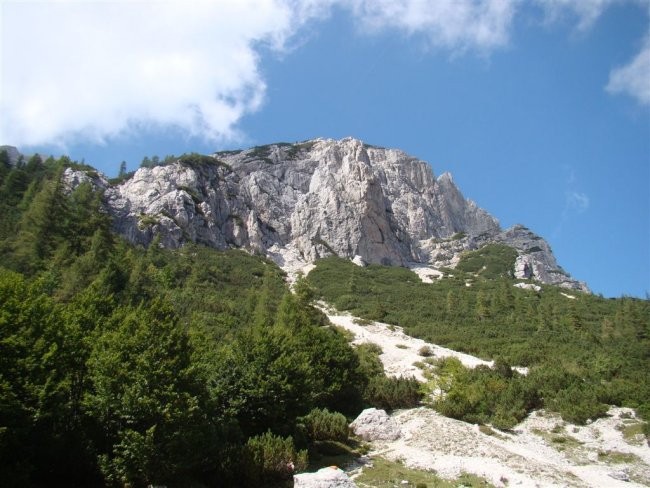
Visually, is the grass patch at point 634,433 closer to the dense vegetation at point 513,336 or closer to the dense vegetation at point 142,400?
the dense vegetation at point 513,336

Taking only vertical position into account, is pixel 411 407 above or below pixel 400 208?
below

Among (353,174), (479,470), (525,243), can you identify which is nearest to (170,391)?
(479,470)

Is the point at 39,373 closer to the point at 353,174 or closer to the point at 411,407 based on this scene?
the point at 411,407

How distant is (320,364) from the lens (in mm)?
27203

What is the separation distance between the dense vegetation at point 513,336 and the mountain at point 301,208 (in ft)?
58.0

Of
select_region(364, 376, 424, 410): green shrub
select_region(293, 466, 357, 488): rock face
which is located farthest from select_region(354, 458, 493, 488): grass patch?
select_region(364, 376, 424, 410): green shrub

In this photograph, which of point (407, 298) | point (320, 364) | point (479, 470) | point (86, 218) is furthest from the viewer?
point (407, 298)

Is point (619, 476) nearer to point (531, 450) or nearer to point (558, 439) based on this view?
point (531, 450)

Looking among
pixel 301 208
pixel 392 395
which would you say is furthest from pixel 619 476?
pixel 301 208

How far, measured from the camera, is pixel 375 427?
23812mm

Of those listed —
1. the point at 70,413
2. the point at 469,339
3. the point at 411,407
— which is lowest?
the point at 70,413

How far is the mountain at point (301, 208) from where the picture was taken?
98.6 meters

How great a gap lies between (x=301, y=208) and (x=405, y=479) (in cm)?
10869

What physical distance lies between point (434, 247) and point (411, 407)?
11961 centimetres
